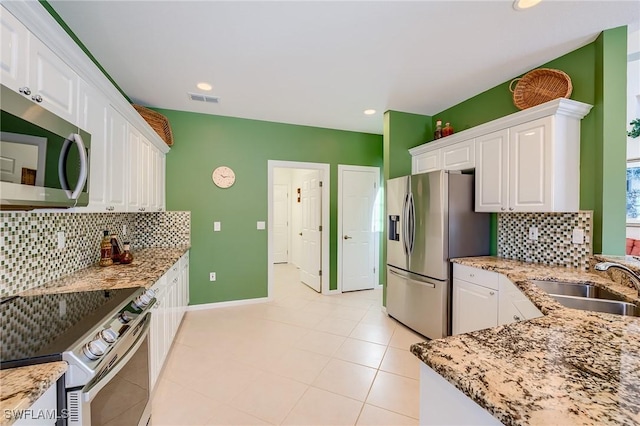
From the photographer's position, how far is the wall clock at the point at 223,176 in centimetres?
371

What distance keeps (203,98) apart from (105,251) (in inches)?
75.5

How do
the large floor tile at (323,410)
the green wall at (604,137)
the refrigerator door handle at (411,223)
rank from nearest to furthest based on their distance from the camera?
the large floor tile at (323,410) → the green wall at (604,137) → the refrigerator door handle at (411,223)

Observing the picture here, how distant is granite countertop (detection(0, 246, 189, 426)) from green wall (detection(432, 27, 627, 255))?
3.20 metres

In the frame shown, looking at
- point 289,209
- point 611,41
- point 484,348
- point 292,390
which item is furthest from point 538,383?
point 289,209

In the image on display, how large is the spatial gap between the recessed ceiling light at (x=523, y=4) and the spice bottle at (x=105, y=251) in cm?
341

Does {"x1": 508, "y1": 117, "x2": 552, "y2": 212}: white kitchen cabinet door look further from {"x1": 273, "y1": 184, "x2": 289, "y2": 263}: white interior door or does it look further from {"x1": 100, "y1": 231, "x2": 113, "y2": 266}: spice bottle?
{"x1": 273, "y1": 184, "x2": 289, "y2": 263}: white interior door

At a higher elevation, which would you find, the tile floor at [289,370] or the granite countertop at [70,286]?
the granite countertop at [70,286]

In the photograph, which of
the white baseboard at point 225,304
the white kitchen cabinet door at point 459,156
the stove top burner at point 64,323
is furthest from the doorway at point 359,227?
the stove top burner at point 64,323

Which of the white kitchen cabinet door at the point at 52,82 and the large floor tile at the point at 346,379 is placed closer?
the white kitchen cabinet door at the point at 52,82

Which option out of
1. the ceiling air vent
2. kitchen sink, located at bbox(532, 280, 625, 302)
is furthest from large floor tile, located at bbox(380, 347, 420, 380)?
the ceiling air vent

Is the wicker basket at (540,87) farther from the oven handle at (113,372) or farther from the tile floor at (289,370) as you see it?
the oven handle at (113,372)

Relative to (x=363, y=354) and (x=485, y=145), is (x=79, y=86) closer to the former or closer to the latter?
(x=363, y=354)

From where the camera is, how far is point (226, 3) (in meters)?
1.72

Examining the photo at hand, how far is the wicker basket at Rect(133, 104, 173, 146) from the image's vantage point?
294cm
